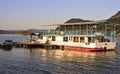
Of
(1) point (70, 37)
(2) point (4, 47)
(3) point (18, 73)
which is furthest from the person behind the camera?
(2) point (4, 47)

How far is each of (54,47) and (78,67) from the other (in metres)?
33.7

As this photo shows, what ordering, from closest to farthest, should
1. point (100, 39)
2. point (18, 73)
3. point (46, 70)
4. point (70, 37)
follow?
point (18, 73), point (46, 70), point (100, 39), point (70, 37)

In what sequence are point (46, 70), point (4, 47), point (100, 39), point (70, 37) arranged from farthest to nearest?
point (4, 47), point (70, 37), point (100, 39), point (46, 70)

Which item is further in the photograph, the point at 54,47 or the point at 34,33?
the point at 34,33

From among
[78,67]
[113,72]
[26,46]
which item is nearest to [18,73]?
[78,67]

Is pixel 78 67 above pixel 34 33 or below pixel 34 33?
below

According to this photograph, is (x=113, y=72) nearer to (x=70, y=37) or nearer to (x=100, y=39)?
(x=100, y=39)

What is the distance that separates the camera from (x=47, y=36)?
7519 cm

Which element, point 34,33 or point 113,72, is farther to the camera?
point 34,33

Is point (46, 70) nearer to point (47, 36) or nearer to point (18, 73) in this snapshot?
point (18, 73)

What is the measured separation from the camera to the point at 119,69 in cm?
3566

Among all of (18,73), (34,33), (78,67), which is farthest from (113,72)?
(34,33)

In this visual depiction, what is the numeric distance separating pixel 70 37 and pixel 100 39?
8565 mm

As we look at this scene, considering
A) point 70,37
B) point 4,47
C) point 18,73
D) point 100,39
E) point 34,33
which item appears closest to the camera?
point 18,73
